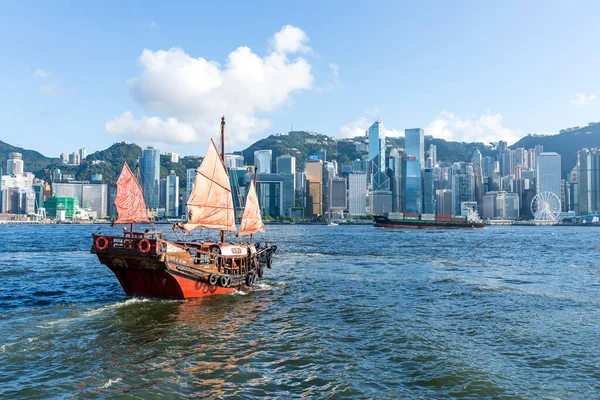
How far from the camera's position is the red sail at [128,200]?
30.7 m

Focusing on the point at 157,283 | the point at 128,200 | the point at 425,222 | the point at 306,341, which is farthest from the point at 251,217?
the point at 425,222

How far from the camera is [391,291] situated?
33188mm

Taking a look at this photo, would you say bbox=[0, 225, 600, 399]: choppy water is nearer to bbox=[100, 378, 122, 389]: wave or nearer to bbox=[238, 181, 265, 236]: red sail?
bbox=[100, 378, 122, 389]: wave

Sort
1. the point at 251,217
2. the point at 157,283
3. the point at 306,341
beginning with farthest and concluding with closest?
the point at 251,217, the point at 157,283, the point at 306,341

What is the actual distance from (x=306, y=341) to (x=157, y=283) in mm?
11378

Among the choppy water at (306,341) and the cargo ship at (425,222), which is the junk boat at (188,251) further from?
the cargo ship at (425,222)

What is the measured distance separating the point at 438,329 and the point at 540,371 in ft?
19.7

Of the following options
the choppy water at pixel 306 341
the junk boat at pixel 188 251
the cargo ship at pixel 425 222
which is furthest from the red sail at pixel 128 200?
the cargo ship at pixel 425 222

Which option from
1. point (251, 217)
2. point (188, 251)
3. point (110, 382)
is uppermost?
point (251, 217)

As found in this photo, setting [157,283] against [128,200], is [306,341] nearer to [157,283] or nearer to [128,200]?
[157,283]

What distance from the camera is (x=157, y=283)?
87.7ft

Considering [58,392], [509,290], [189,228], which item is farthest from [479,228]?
[58,392]

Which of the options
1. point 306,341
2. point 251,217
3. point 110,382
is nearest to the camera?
point 110,382

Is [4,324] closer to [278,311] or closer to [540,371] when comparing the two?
[278,311]
